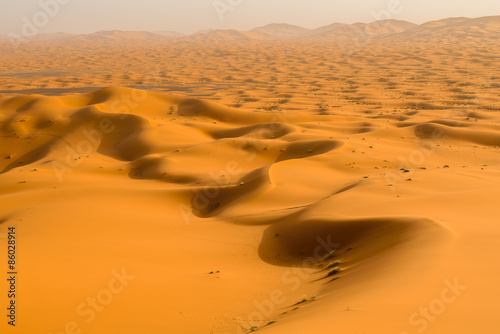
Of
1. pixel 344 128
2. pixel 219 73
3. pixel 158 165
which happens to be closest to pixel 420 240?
pixel 158 165

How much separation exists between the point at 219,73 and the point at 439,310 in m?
76.1

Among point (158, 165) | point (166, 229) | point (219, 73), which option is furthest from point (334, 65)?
point (166, 229)

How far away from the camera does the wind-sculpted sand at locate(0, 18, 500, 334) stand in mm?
6504

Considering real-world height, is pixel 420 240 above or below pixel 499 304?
below

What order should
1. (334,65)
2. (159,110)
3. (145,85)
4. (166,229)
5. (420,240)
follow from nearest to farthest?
(420,240)
(166,229)
(159,110)
(145,85)
(334,65)

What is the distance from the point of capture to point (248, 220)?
504 inches

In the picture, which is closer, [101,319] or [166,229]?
[101,319]

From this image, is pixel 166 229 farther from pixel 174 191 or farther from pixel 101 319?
pixel 101 319

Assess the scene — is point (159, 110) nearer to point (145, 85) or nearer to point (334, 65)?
point (145, 85)

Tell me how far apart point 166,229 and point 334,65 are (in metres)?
78.7

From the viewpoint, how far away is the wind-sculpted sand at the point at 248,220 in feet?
21.3

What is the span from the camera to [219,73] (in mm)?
78438

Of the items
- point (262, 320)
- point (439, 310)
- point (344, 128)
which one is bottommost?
point (344, 128)

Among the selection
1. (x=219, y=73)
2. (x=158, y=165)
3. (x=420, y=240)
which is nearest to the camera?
(x=420, y=240)
